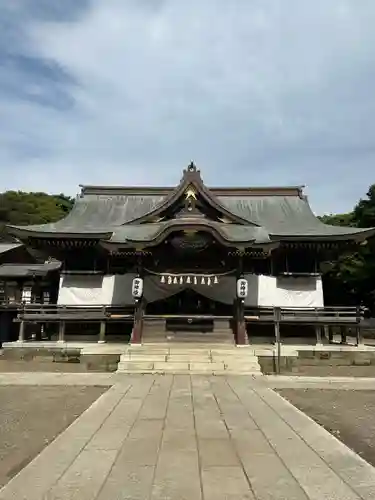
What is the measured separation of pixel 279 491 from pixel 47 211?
8185cm

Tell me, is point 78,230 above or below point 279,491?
above

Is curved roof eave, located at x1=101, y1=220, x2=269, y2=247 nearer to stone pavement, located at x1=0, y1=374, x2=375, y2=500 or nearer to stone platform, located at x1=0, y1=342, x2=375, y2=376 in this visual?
stone platform, located at x1=0, y1=342, x2=375, y2=376

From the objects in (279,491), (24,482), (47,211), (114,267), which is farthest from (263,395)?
(47,211)

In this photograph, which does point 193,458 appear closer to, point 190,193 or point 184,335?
point 184,335

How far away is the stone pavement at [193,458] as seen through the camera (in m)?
4.34

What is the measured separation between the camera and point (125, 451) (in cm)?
567

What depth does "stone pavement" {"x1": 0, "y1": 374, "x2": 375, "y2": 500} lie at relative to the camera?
4344 millimetres

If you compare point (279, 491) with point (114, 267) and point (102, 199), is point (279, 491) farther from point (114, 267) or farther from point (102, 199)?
point (102, 199)

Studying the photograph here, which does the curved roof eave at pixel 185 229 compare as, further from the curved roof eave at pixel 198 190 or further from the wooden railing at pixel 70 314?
the wooden railing at pixel 70 314

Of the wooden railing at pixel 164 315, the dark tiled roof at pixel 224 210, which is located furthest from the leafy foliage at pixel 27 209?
the wooden railing at pixel 164 315

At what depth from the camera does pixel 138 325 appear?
17.9m

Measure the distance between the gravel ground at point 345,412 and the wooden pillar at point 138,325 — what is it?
26.0 feet

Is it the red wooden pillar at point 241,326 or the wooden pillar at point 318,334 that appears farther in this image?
the wooden pillar at point 318,334

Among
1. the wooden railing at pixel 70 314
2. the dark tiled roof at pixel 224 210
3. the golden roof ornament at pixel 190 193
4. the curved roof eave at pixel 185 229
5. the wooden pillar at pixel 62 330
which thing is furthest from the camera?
the golden roof ornament at pixel 190 193
